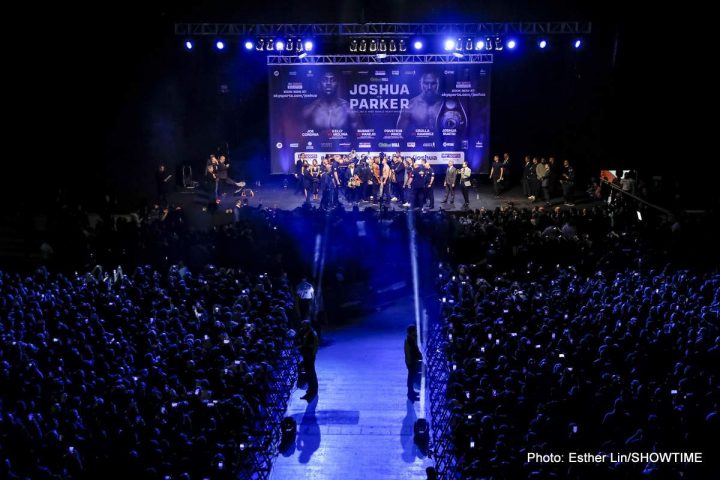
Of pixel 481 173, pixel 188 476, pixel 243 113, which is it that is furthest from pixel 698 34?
pixel 188 476

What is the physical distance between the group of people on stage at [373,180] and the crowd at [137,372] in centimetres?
961

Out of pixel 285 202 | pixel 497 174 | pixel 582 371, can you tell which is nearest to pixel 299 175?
pixel 285 202

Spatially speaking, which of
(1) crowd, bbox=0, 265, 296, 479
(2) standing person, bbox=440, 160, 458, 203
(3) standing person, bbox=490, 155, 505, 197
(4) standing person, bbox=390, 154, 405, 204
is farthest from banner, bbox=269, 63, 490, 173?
(1) crowd, bbox=0, 265, 296, 479

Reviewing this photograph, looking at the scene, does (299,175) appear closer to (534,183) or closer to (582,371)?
(534,183)

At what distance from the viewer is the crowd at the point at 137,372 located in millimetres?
9586

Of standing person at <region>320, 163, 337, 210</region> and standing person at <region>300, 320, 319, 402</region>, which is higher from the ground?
standing person at <region>320, 163, 337, 210</region>

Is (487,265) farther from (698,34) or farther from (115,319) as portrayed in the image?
(698,34)

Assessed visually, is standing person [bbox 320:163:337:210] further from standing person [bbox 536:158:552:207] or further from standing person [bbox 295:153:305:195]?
standing person [bbox 536:158:552:207]

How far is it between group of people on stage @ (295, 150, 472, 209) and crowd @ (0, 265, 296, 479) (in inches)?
379

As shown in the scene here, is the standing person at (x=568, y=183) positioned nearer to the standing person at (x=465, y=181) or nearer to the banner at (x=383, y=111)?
the standing person at (x=465, y=181)

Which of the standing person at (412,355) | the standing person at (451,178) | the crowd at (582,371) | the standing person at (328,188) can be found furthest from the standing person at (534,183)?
the standing person at (412,355)

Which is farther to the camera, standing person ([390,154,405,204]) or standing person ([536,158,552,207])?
standing person ([536,158,552,207])

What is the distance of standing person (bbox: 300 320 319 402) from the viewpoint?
1323 cm

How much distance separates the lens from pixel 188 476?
9.12m
